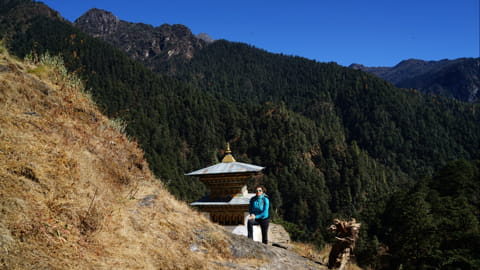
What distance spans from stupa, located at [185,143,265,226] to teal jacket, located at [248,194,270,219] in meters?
3.83

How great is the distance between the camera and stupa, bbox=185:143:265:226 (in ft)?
45.7

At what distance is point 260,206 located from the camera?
9.80 metres

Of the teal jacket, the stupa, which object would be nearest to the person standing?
the teal jacket

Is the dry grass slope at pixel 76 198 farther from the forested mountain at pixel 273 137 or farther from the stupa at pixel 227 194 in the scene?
the forested mountain at pixel 273 137

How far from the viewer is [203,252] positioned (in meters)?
7.07

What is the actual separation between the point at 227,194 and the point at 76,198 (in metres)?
9.11

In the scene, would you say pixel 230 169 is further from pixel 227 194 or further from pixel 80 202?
pixel 80 202

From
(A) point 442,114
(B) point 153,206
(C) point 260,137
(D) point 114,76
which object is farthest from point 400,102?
(B) point 153,206

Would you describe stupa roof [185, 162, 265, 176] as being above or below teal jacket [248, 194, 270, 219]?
above

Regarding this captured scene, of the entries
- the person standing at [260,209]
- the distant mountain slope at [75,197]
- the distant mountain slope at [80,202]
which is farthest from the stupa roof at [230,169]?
the distant mountain slope at [80,202]

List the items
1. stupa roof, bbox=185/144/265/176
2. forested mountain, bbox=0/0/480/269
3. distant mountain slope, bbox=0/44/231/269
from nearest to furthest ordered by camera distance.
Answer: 1. distant mountain slope, bbox=0/44/231/269
2. stupa roof, bbox=185/144/265/176
3. forested mountain, bbox=0/0/480/269

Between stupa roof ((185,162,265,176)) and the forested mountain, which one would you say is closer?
stupa roof ((185,162,265,176))

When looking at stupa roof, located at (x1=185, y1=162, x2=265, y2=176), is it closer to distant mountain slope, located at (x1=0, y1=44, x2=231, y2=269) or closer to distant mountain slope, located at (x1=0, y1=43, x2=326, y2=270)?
distant mountain slope, located at (x1=0, y1=44, x2=231, y2=269)

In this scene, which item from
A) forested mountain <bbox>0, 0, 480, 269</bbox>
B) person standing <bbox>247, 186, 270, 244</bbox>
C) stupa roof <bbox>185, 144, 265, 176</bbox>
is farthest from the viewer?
forested mountain <bbox>0, 0, 480, 269</bbox>
